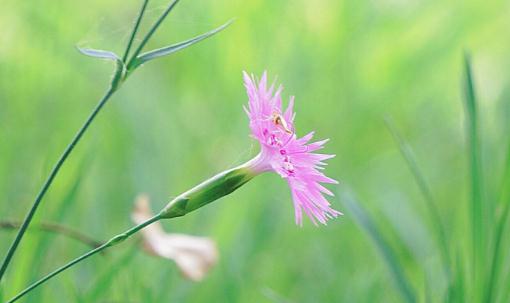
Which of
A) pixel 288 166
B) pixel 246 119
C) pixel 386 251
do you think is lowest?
pixel 386 251

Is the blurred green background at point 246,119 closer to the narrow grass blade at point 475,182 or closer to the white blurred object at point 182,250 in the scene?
the white blurred object at point 182,250

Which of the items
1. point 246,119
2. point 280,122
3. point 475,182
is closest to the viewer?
point 280,122

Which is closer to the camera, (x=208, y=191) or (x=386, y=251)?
(x=208, y=191)

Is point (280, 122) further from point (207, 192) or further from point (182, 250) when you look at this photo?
point (182, 250)

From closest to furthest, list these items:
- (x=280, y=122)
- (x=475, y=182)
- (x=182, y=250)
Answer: (x=280, y=122) < (x=475, y=182) < (x=182, y=250)

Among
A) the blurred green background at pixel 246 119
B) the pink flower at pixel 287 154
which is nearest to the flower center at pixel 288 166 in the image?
the pink flower at pixel 287 154

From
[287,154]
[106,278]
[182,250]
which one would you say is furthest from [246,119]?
[287,154]

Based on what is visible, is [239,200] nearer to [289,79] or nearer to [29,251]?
[289,79]
